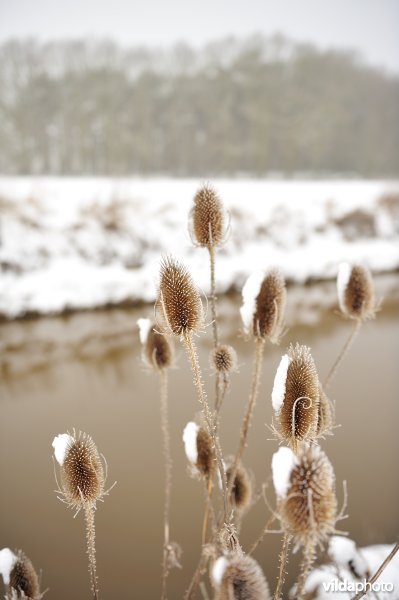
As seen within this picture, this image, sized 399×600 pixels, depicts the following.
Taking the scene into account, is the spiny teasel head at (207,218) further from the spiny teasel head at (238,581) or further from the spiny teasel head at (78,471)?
the spiny teasel head at (238,581)

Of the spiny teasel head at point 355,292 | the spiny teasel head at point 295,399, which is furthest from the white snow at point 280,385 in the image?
the spiny teasel head at point 355,292

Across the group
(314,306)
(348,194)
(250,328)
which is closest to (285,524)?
(250,328)

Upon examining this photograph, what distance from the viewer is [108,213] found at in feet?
40.8

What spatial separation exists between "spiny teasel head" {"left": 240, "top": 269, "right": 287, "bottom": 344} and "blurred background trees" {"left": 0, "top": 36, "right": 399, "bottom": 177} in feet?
61.4

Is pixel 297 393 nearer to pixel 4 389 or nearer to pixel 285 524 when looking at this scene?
pixel 285 524

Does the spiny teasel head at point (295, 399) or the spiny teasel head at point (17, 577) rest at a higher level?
the spiny teasel head at point (295, 399)

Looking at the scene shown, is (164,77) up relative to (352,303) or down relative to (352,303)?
up

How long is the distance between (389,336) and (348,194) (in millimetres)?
13622

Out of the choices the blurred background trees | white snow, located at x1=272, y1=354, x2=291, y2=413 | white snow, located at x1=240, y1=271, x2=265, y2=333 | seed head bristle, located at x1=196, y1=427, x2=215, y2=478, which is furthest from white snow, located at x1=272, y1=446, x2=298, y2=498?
the blurred background trees

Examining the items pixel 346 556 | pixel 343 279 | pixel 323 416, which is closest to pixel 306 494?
pixel 323 416

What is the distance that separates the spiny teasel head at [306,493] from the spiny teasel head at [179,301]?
0.60 meters

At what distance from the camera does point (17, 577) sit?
4.91 feet

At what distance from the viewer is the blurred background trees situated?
1970 cm

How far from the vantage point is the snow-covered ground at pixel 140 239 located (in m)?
9.75
